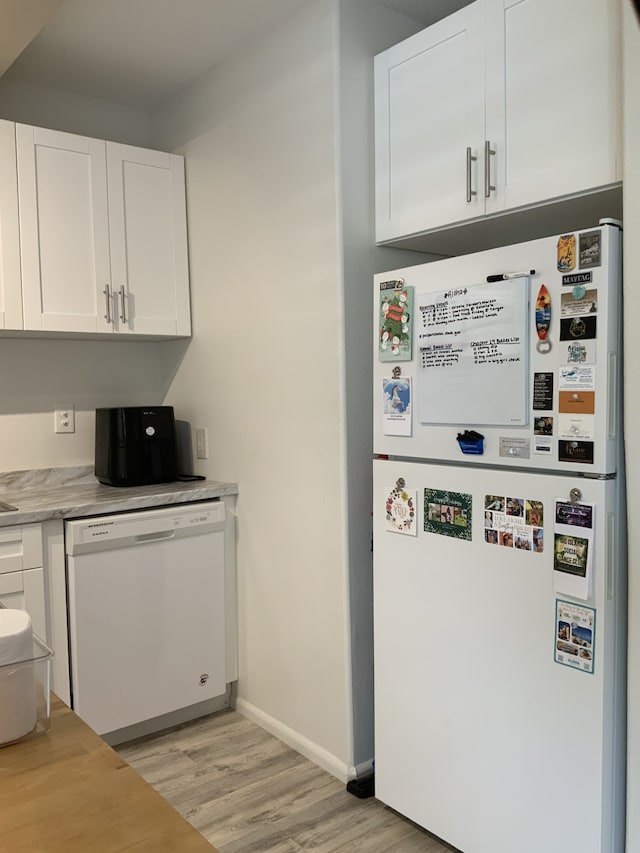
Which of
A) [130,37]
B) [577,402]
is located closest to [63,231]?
[130,37]

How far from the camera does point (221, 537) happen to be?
2773mm

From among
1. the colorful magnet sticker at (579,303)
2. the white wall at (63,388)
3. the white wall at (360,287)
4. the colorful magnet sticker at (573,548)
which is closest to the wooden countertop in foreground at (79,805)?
the colorful magnet sticker at (573,548)

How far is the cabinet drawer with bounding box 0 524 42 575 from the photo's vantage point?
2287mm

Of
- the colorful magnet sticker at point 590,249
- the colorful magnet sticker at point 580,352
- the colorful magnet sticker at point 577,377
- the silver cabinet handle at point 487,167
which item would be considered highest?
the silver cabinet handle at point 487,167

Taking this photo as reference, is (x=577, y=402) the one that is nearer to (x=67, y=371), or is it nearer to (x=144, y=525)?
(x=144, y=525)

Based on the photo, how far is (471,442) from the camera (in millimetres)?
1797

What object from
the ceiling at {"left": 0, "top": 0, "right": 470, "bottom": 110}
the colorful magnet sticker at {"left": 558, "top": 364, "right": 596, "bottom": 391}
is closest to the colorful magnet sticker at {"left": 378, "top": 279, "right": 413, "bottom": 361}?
the colorful magnet sticker at {"left": 558, "top": 364, "right": 596, "bottom": 391}

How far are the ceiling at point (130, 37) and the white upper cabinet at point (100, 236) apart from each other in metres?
0.28

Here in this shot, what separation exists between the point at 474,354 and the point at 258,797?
60.8 inches

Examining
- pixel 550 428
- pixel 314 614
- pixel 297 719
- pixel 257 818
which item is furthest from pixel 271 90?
pixel 257 818

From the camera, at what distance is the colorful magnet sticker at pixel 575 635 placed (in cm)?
158

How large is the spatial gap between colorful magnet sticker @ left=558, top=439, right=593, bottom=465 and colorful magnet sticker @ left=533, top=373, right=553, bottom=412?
0.09 metres

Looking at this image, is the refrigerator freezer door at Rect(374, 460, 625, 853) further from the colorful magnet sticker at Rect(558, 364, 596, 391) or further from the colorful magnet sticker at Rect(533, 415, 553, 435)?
the colorful magnet sticker at Rect(558, 364, 596, 391)

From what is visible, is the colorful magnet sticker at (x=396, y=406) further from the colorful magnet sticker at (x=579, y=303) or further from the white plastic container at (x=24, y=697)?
the white plastic container at (x=24, y=697)
